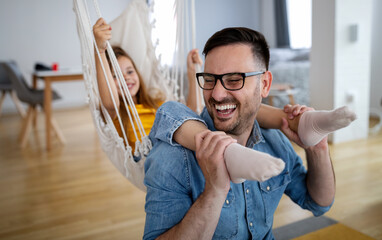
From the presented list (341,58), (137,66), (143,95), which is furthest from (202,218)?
(341,58)

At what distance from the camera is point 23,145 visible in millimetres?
3551

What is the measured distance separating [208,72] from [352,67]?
2448mm

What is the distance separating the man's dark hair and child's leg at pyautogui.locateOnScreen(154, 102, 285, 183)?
0.18 metres

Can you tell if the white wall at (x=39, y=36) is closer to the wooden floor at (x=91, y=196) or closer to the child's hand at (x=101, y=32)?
the wooden floor at (x=91, y=196)

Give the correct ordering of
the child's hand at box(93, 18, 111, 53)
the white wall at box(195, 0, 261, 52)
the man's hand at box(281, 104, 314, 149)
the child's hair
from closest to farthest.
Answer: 1. the man's hand at box(281, 104, 314, 149)
2. the child's hand at box(93, 18, 111, 53)
3. the child's hair
4. the white wall at box(195, 0, 261, 52)

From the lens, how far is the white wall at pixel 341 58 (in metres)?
2.88

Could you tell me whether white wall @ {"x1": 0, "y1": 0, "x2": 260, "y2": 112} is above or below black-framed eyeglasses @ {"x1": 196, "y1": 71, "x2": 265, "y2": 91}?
above

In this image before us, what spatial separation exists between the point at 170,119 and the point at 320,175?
1.58ft

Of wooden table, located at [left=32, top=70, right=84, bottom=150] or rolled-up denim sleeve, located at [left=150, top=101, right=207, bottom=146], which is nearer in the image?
rolled-up denim sleeve, located at [left=150, top=101, right=207, bottom=146]

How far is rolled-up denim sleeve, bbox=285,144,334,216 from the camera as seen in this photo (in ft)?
3.68

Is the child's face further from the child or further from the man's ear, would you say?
the man's ear

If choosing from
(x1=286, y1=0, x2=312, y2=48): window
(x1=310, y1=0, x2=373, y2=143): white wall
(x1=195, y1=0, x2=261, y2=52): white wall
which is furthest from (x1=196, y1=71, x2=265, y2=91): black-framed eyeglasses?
(x1=286, y1=0, x2=312, y2=48): window

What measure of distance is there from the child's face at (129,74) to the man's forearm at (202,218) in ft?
3.58

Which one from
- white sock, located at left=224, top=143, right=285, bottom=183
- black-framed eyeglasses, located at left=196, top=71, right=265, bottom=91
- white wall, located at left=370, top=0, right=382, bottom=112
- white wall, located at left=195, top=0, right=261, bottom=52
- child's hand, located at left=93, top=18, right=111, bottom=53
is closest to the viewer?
white sock, located at left=224, top=143, right=285, bottom=183
